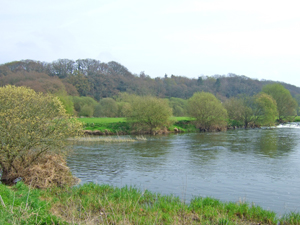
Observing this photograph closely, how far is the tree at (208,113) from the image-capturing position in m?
55.6

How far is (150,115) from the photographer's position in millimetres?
49781

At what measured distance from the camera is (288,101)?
77.8 m

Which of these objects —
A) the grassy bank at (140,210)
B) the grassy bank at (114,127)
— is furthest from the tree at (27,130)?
the grassy bank at (114,127)

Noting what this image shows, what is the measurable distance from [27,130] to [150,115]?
1401 inches

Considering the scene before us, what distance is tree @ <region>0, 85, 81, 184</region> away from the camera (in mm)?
14633

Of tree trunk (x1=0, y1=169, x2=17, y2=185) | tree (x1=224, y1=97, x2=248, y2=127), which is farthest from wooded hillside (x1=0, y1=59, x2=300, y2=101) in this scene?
tree trunk (x1=0, y1=169, x2=17, y2=185)

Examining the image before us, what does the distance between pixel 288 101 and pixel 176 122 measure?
38.1 metres

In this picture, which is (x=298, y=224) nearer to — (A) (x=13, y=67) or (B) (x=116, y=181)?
(B) (x=116, y=181)

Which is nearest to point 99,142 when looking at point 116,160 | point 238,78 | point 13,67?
point 116,160

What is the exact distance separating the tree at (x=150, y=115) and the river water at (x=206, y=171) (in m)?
19.1

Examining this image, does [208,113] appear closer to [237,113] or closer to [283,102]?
[237,113]

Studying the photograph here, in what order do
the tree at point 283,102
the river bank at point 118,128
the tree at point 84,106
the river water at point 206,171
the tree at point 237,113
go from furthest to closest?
the tree at point 283,102 < the tree at point 84,106 < the tree at point 237,113 < the river bank at point 118,128 < the river water at point 206,171

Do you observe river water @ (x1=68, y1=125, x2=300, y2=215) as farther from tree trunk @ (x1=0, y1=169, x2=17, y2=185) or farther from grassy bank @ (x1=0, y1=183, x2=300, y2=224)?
tree trunk @ (x1=0, y1=169, x2=17, y2=185)

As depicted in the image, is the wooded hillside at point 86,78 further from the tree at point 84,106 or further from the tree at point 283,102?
the tree at point 283,102
